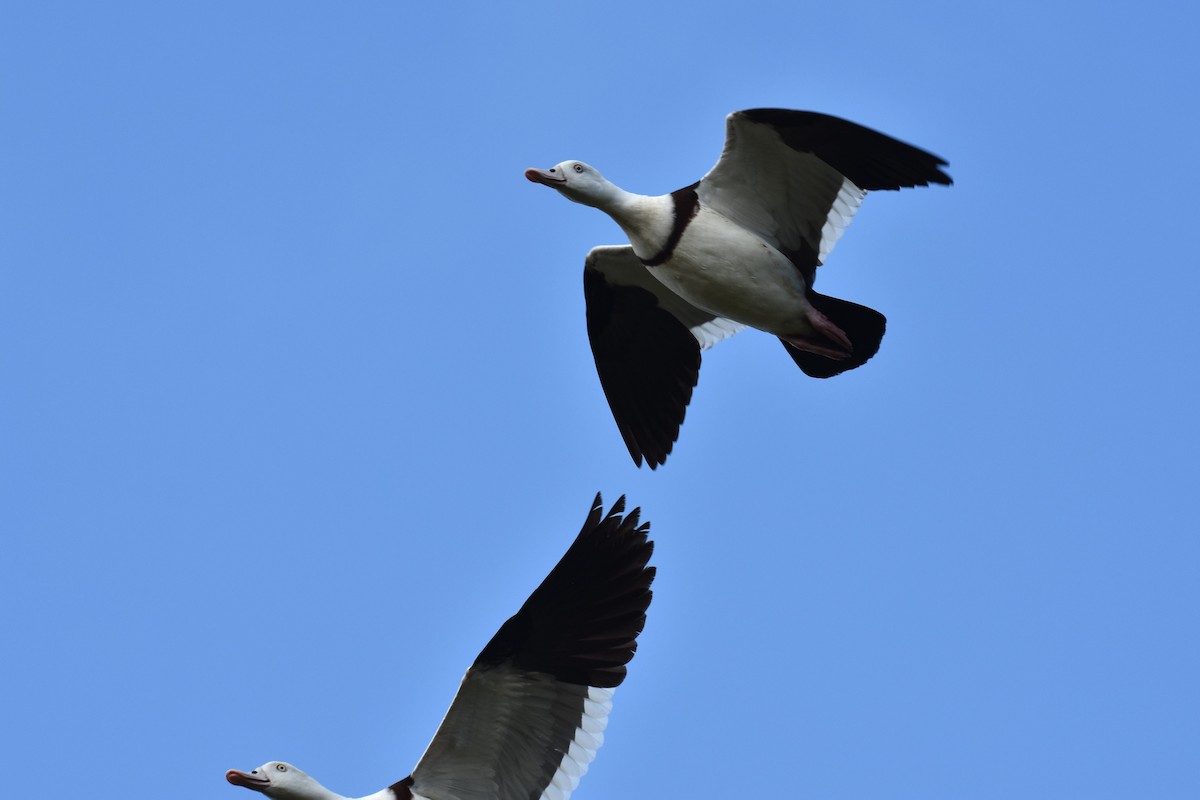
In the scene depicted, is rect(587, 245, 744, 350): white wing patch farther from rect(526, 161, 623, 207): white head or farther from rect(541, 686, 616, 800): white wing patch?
rect(541, 686, 616, 800): white wing patch

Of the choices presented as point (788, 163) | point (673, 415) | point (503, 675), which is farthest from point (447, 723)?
point (788, 163)

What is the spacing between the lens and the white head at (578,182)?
14633 millimetres

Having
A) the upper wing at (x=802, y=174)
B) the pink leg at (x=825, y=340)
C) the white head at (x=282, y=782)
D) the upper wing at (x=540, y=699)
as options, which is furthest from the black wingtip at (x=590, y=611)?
the upper wing at (x=802, y=174)

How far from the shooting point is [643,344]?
1565 centimetres

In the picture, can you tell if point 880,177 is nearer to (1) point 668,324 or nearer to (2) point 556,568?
(1) point 668,324

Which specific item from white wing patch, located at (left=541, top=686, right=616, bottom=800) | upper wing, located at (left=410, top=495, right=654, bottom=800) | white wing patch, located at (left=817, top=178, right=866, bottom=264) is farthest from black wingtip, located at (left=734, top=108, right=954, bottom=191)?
white wing patch, located at (left=541, top=686, right=616, bottom=800)

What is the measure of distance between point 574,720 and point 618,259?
402 centimetres

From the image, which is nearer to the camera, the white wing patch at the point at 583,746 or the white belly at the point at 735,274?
the white wing patch at the point at 583,746

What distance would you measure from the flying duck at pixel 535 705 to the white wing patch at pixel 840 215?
9.97 ft

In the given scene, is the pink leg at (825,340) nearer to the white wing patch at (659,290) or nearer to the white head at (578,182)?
the white wing patch at (659,290)

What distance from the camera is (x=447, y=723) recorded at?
1277 centimetres

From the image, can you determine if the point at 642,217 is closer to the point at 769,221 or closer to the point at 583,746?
the point at 769,221

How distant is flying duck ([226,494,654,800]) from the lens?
12781 millimetres

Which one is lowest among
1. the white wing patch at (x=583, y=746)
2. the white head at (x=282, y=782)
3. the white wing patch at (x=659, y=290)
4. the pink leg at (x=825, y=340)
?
Result: the white head at (x=282, y=782)
